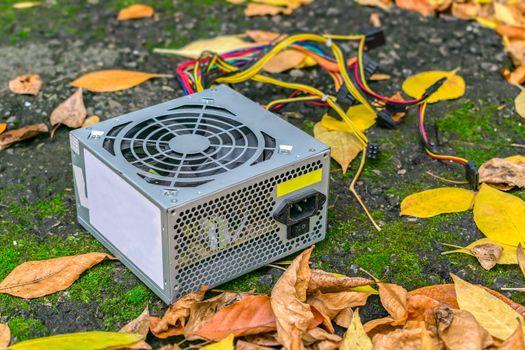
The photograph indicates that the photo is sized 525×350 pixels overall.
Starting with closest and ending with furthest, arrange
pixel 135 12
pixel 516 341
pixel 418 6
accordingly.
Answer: pixel 516 341 → pixel 135 12 → pixel 418 6

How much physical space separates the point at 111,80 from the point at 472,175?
1.54 m

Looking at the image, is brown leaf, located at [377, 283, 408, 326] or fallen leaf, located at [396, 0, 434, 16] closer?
brown leaf, located at [377, 283, 408, 326]

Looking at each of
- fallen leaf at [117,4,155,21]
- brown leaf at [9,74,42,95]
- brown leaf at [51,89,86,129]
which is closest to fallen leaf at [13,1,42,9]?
fallen leaf at [117,4,155,21]

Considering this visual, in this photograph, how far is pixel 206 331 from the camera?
2234 millimetres

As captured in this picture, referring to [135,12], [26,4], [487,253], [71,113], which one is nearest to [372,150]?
[487,253]

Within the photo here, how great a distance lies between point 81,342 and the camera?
2.18 metres

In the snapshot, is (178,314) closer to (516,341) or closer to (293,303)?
(293,303)

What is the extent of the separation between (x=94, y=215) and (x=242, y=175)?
0.55m

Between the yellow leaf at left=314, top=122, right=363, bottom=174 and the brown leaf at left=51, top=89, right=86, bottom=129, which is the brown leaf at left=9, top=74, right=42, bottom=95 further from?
the yellow leaf at left=314, top=122, right=363, bottom=174

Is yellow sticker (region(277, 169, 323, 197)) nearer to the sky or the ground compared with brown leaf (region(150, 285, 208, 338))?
nearer to the sky

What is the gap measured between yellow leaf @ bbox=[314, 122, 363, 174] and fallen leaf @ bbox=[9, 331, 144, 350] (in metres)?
1.12

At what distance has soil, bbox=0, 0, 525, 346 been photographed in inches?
98.6

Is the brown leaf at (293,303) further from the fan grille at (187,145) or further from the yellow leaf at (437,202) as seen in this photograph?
the yellow leaf at (437,202)

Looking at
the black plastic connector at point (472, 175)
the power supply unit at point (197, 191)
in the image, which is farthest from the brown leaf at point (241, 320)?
the black plastic connector at point (472, 175)
